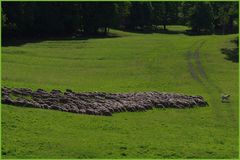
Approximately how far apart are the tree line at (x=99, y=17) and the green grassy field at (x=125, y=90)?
36.4 feet

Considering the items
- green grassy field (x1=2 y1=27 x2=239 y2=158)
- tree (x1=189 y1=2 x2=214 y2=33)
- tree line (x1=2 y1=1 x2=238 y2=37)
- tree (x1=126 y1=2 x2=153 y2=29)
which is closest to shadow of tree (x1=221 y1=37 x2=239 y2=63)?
green grassy field (x1=2 y1=27 x2=239 y2=158)

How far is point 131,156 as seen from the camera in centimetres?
3253

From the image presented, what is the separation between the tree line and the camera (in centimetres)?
11481

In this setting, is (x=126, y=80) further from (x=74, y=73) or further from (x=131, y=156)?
(x=131, y=156)

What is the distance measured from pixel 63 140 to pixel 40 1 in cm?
9270

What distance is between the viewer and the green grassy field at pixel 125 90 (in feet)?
111

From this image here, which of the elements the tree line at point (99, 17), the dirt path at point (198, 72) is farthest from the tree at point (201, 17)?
the dirt path at point (198, 72)

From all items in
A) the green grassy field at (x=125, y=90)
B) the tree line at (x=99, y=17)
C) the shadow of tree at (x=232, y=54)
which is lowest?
the green grassy field at (x=125, y=90)

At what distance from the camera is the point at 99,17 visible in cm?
13050

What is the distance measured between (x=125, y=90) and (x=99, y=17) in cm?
7019

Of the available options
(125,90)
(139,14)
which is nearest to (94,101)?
(125,90)

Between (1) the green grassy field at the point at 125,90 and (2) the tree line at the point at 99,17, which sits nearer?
(1) the green grassy field at the point at 125,90

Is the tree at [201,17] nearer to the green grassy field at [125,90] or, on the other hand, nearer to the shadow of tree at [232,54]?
the green grassy field at [125,90]

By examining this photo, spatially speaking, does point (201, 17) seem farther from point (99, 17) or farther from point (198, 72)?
point (198, 72)
